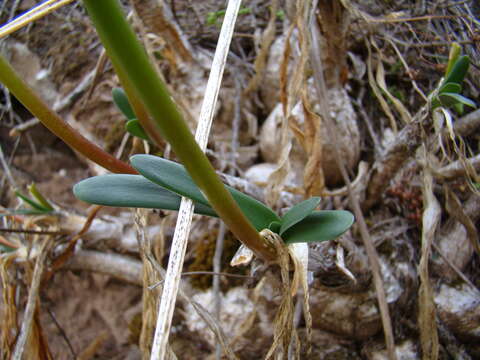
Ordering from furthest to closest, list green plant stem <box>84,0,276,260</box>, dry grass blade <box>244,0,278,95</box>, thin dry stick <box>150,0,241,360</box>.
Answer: dry grass blade <box>244,0,278,95</box> < thin dry stick <box>150,0,241,360</box> < green plant stem <box>84,0,276,260</box>

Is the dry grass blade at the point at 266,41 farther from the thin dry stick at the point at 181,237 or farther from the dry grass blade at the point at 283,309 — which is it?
the dry grass blade at the point at 283,309

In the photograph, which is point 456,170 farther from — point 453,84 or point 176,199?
point 176,199

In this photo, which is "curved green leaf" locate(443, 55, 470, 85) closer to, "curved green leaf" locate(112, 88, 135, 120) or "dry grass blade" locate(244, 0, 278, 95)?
"dry grass blade" locate(244, 0, 278, 95)

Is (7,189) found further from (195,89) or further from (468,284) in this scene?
(468,284)

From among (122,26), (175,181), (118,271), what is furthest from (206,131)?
(118,271)

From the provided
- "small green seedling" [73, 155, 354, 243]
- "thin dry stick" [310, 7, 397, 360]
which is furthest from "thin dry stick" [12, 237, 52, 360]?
"thin dry stick" [310, 7, 397, 360]

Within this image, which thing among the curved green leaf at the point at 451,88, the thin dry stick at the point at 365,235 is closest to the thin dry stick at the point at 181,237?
the thin dry stick at the point at 365,235

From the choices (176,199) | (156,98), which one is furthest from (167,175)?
(156,98)
